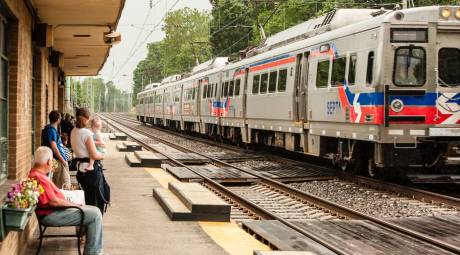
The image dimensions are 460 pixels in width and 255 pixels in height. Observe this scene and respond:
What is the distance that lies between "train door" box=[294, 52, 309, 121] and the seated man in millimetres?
11456

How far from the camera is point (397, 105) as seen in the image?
45.1 ft

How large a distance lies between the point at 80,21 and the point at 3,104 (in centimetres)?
565

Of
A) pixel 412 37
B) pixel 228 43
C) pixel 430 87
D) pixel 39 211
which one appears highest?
pixel 228 43

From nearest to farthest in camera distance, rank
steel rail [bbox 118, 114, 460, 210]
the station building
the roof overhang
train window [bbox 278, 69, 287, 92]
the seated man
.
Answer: the seated man
the station building
the roof overhang
steel rail [bbox 118, 114, 460, 210]
train window [bbox 278, 69, 287, 92]

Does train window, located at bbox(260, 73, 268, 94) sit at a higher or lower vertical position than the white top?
higher

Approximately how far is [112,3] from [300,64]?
783cm

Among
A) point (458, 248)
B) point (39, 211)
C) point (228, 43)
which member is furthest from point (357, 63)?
point (228, 43)

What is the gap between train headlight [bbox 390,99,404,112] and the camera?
13.7 metres

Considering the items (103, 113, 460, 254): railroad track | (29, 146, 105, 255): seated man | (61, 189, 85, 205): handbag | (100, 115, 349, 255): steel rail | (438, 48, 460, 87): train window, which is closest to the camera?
(29, 146, 105, 255): seated man

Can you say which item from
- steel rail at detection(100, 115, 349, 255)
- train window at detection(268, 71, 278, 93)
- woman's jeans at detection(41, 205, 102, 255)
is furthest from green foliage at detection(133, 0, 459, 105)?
woman's jeans at detection(41, 205, 102, 255)

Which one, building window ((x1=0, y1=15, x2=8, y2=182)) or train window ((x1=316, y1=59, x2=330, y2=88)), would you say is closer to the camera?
building window ((x1=0, y1=15, x2=8, y2=182))

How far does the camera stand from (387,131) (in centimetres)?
1360

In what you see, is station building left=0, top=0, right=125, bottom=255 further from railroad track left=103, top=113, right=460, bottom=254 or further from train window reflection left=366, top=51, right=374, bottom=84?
train window reflection left=366, top=51, right=374, bottom=84

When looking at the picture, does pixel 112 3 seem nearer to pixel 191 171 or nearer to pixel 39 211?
pixel 39 211
